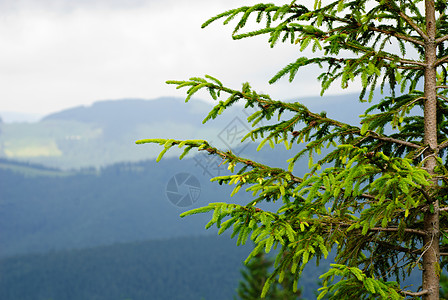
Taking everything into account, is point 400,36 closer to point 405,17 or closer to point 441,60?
point 405,17

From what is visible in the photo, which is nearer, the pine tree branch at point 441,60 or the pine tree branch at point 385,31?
the pine tree branch at point 385,31

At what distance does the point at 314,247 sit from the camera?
5566 millimetres

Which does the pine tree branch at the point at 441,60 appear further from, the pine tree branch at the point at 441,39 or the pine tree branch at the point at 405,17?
the pine tree branch at the point at 405,17

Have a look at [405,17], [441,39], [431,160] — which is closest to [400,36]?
[405,17]

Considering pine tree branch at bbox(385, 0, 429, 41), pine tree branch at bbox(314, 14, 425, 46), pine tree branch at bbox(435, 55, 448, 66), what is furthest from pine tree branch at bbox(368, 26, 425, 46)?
pine tree branch at bbox(435, 55, 448, 66)

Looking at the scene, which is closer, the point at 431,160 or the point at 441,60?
the point at 431,160

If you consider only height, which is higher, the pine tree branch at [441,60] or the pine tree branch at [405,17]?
the pine tree branch at [405,17]

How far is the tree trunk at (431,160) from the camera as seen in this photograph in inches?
236

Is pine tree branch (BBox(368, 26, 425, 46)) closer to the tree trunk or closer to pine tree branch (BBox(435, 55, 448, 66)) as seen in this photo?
the tree trunk

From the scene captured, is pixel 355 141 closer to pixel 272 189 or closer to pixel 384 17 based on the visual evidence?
pixel 272 189

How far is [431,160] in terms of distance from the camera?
20.4 feet

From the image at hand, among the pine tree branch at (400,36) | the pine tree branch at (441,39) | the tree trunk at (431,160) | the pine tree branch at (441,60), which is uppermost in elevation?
the pine tree branch at (400,36)

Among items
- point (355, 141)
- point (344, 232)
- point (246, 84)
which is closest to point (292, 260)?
point (344, 232)

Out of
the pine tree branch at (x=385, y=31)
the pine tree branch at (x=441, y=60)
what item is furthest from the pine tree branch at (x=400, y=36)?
the pine tree branch at (x=441, y=60)
